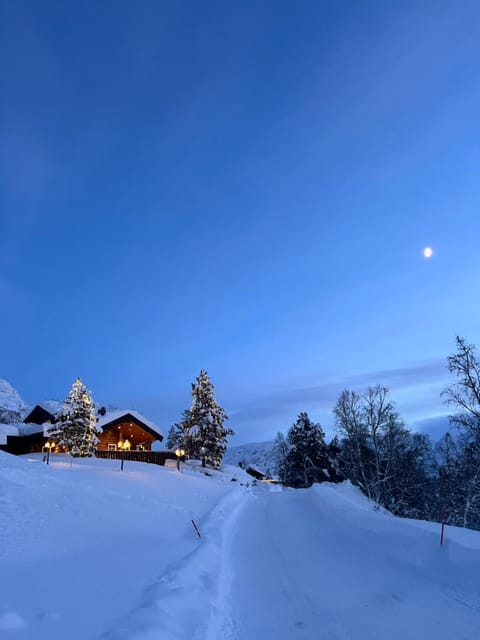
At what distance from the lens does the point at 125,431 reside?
161 ft

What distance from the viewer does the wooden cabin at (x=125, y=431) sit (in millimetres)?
47062

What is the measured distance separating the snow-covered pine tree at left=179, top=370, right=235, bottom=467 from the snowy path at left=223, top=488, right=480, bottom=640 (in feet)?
94.0

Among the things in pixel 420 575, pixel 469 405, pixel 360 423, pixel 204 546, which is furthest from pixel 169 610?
pixel 360 423

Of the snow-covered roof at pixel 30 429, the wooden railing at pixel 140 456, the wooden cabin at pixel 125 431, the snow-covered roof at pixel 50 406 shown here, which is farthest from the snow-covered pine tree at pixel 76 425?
the snow-covered roof at pixel 50 406

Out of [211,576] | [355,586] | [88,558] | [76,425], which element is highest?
[76,425]

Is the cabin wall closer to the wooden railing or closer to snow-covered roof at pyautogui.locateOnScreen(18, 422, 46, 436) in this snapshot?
snow-covered roof at pyautogui.locateOnScreen(18, 422, 46, 436)

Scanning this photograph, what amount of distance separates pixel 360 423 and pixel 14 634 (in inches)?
1280

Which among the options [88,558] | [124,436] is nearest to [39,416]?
[124,436]

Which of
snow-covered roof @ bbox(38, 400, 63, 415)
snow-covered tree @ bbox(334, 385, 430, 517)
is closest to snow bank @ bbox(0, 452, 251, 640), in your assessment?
snow-covered tree @ bbox(334, 385, 430, 517)

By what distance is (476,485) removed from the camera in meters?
26.2

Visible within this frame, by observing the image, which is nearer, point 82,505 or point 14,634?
point 14,634

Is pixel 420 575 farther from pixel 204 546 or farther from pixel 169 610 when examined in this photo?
pixel 169 610

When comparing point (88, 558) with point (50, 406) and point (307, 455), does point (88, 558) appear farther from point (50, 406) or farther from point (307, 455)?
point (50, 406)

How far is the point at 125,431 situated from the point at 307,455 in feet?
75.2
